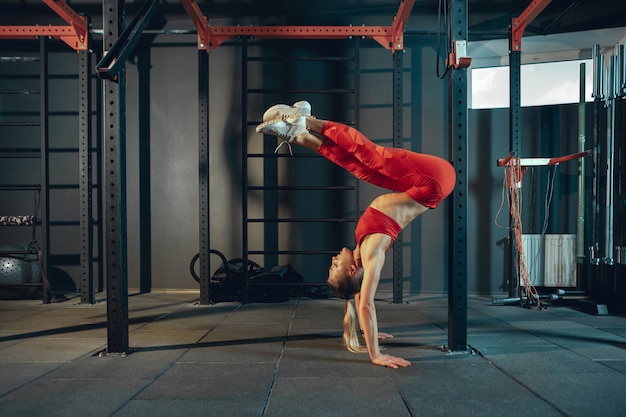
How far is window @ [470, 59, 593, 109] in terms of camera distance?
16.4ft

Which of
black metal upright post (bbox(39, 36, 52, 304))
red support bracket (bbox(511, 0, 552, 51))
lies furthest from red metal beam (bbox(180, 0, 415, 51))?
black metal upright post (bbox(39, 36, 52, 304))

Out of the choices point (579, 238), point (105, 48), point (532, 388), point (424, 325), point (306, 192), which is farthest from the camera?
point (306, 192)

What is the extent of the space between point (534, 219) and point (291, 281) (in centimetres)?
282

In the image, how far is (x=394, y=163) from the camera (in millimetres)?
2467

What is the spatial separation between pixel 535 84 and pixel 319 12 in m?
2.71

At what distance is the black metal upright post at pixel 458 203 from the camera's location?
8.87ft

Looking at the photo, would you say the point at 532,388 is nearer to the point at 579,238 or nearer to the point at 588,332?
the point at 588,332

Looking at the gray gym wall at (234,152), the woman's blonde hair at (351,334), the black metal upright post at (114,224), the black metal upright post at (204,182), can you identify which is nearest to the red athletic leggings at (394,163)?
the woman's blonde hair at (351,334)

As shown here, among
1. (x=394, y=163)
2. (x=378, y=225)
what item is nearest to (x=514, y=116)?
(x=394, y=163)

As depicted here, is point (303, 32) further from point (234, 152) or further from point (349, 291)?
point (349, 291)

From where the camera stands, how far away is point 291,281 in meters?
4.63

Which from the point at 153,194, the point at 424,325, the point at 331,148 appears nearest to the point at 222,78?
the point at 153,194

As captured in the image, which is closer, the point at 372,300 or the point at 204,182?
the point at 372,300

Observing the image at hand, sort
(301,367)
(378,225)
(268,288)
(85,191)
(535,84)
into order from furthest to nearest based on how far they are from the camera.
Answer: (535,84) < (268,288) < (85,191) < (378,225) < (301,367)
